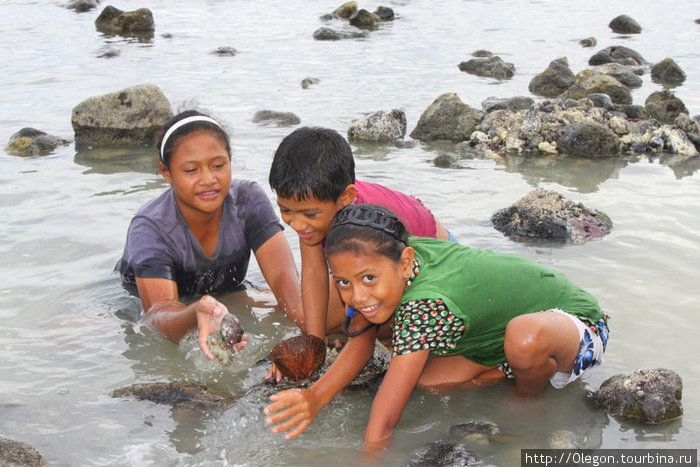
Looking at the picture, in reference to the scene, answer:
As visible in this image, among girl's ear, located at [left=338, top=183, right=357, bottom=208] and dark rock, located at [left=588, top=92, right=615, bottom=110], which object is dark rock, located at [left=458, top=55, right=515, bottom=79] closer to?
dark rock, located at [left=588, top=92, right=615, bottom=110]

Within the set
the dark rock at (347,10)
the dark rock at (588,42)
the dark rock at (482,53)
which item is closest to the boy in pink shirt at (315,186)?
the dark rock at (482,53)

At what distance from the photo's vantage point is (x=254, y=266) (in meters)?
5.38

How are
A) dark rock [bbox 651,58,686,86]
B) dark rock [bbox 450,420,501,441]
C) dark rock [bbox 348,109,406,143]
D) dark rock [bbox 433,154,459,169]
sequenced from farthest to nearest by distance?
1. dark rock [bbox 651,58,686,86]
2. dark rock [bbox 348,109,406,143]
3. dark rock [bbox 433,154,459,169]
4. dark rock [bbox 450,420,501,441]

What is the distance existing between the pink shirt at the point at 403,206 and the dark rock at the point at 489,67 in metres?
8.71

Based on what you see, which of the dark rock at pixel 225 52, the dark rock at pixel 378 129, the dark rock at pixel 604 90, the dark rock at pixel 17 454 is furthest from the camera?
the dark rock at pixel 225 52

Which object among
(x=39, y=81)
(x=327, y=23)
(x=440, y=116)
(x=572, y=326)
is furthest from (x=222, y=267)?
(x=327, y=23)

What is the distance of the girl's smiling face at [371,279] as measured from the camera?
3020mm

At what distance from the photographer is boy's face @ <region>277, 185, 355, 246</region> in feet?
11.4

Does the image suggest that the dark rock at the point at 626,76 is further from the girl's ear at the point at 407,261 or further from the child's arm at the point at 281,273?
the girl's ear at the point at 407,261

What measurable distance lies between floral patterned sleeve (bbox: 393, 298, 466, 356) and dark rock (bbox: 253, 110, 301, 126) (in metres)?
6.14

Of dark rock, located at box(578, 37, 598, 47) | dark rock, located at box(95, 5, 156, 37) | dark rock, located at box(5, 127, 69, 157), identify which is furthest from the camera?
dark rock, located at box(95, 5, 156, 37)

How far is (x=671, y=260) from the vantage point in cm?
493

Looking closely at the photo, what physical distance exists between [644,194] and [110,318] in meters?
4.33

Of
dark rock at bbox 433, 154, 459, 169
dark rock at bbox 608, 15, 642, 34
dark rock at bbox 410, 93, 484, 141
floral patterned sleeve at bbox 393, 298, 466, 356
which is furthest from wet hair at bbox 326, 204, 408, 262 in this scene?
dark rock at bbox 608, 15, 642, 34
